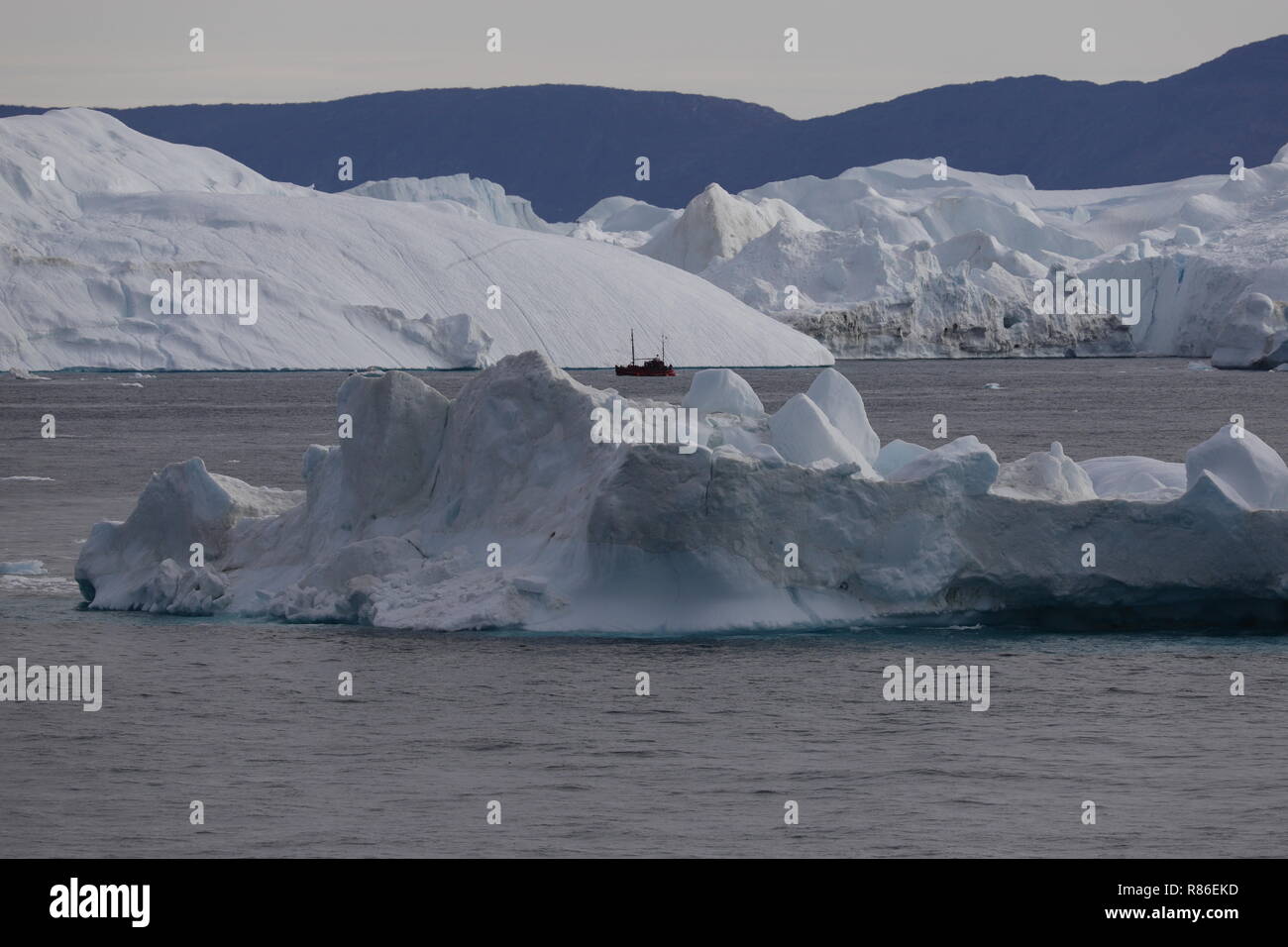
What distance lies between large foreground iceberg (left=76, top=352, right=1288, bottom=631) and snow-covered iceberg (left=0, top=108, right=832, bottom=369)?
61.7 meters

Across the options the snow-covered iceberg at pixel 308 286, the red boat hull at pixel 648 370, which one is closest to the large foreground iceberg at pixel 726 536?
the red boat hull at pixel 648 370

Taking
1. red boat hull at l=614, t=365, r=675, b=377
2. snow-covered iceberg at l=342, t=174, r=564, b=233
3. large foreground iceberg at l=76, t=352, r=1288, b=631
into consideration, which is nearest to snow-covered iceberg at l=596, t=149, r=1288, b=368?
snow-covered iceberg at l=342, t=174, r=564, b=233

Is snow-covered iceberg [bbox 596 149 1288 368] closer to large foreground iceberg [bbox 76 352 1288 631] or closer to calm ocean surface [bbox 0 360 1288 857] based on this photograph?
large foreground iceberg [bbox 76 352 1288 631]

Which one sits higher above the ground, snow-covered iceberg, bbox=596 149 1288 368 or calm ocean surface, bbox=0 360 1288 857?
snow-covered iceberg, bbox=596 149 1288 368

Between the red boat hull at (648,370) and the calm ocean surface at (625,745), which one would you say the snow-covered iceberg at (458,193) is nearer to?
the red boat hull at (648,370)

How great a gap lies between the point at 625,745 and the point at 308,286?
76651 mm

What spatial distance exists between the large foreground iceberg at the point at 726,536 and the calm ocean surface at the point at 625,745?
406 millimetres

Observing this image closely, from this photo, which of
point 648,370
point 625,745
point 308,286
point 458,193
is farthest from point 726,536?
point 458,193

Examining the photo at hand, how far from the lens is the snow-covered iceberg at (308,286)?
3199 inches

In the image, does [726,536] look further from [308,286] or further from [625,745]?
[308,286]

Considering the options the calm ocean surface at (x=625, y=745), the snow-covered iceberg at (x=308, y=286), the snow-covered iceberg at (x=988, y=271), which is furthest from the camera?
the snow-covered iceberg at (x=988, y=271)

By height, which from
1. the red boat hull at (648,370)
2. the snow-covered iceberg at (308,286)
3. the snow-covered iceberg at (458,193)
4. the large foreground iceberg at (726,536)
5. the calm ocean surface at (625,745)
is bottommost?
the calm ocean surface at (625,745)

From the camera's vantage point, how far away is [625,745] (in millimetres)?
12805

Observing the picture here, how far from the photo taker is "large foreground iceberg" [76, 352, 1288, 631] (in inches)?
639
